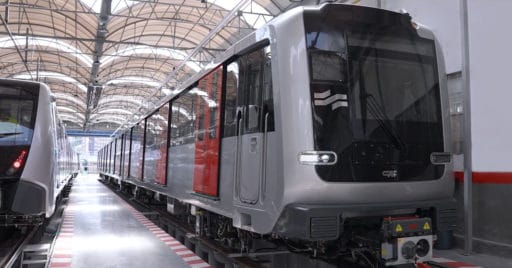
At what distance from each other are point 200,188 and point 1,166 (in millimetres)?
2579

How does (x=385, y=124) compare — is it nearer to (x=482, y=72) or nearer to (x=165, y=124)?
(x=482, y=72)

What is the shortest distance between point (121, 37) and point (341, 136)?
67.4 ft

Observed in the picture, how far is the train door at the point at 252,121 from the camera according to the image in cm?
473

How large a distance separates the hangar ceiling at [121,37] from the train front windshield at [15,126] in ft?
17.2

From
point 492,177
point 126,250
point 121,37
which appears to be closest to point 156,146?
point 126,250

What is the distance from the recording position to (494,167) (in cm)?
661

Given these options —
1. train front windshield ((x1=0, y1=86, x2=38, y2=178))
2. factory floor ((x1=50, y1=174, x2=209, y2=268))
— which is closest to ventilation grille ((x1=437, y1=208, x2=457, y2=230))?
factory floor ((x1=50, y1=174, x2=209, y2=268))

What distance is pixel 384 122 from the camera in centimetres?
461

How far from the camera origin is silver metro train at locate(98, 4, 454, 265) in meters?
4.28

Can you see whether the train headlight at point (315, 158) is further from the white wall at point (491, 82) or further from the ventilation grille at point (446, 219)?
the white wall at point (491, 82)

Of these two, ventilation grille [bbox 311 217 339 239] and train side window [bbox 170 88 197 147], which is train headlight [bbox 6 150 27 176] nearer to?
train side window [bbox 170 88 197 147]

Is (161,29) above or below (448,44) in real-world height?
above

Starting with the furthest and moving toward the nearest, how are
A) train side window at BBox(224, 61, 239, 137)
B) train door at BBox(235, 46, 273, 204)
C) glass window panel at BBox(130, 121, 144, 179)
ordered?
glass window panel at BBox(130, 121, 144, 179)
train side window at BBox(224, 61, 239, 137)
train door at BBox(235, 46, 273, 204)

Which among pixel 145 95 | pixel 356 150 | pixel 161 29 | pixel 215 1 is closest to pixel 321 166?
pixel 356 150
